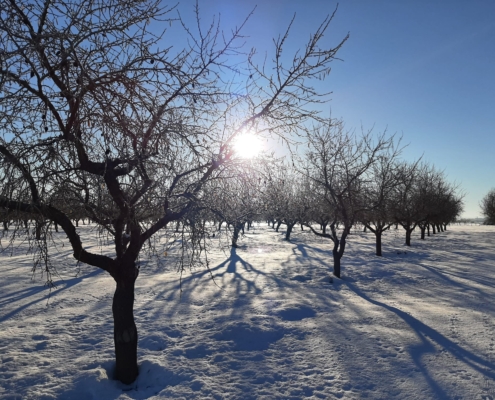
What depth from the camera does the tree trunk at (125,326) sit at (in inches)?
191

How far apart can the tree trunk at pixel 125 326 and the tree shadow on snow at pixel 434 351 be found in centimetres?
431

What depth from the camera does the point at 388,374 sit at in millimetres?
5008

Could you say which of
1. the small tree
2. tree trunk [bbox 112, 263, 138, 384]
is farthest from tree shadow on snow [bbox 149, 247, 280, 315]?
the small tree

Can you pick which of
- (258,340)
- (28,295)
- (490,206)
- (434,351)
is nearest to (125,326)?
(258,340)

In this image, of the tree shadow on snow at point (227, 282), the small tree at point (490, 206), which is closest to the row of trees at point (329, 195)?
the tree shadow on snow at point (227, 282)

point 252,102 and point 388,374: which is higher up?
point 252,102

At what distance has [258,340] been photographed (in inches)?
250

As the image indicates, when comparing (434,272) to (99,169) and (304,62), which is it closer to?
(304,62)

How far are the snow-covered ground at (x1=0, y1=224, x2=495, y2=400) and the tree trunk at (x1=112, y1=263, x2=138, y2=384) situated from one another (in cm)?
22

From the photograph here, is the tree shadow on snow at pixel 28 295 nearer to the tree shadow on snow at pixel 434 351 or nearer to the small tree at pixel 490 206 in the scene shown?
the tree shadow on snow at pixel 434 351

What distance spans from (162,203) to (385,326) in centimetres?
546

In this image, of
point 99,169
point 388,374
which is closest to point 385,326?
point 388,374

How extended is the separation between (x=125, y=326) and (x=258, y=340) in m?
2.61

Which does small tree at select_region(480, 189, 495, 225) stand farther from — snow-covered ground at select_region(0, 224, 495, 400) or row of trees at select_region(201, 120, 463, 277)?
snow-covered ground at select_region(0, 224, 495, 400)
